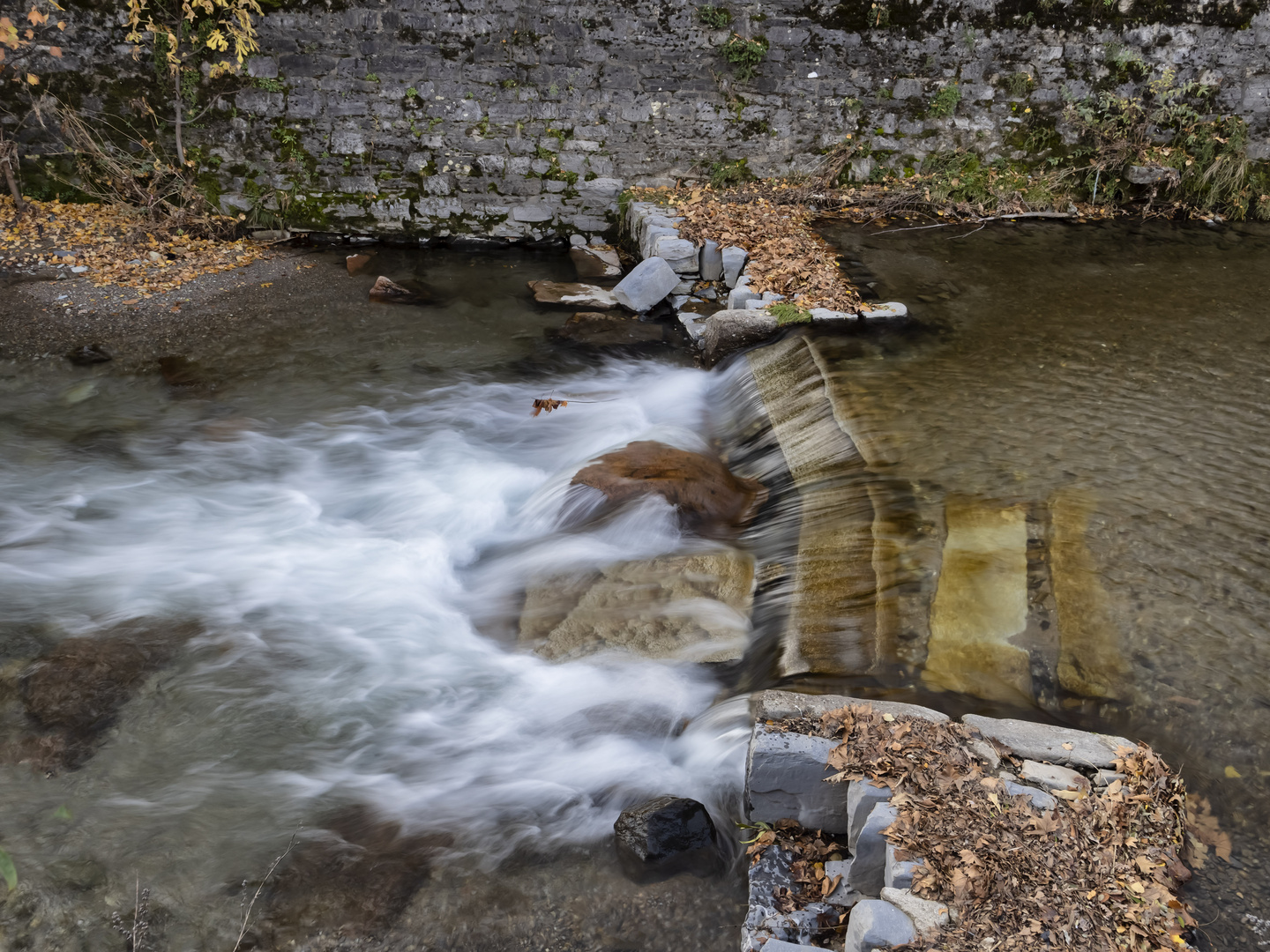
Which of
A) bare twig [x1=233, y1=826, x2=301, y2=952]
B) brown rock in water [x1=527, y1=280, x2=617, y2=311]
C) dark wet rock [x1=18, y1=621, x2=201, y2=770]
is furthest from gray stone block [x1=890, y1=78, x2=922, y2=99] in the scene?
bare twig [x1=233, y1=826, x2=301, y2=952]

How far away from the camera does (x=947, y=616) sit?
3643 millimetres

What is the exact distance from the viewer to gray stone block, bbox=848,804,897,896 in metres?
2.63

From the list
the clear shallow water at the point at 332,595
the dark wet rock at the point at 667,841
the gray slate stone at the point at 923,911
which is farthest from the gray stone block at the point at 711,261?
the gray slate stone at the point at 923,911

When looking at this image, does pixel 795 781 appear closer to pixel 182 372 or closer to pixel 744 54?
pixel 182 372

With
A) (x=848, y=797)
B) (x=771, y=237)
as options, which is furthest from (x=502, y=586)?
(x=771, y=237)

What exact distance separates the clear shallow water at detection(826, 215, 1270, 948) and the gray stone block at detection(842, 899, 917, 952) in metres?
0.98

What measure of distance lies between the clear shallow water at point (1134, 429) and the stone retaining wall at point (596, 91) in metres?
1.53

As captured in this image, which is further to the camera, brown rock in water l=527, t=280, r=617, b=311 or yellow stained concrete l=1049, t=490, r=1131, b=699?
brown rock in water l=527, t=280, r=617, b=311

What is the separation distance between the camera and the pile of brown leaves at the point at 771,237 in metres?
6.62

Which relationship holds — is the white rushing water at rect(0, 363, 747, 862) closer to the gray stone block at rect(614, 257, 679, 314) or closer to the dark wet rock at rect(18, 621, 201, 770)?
the dark wet rock at rect(18, 621, 201, 770)

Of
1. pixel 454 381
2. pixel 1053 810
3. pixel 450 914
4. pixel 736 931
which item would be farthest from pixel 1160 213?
pixel 450 914

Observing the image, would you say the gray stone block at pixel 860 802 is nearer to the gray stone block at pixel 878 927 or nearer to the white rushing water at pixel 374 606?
the gray stone block at pixel 878 927

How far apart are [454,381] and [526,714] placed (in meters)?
3.45

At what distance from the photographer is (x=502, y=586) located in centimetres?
467
